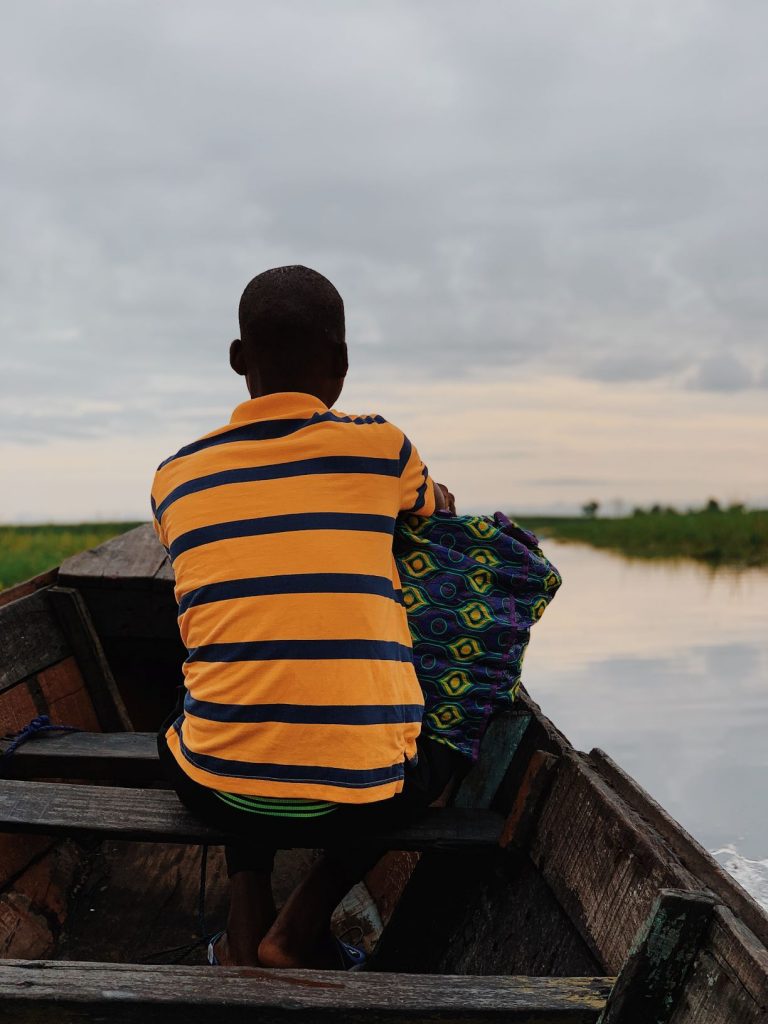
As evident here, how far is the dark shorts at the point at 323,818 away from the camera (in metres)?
1.55

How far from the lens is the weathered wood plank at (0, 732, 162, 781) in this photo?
2.32 m

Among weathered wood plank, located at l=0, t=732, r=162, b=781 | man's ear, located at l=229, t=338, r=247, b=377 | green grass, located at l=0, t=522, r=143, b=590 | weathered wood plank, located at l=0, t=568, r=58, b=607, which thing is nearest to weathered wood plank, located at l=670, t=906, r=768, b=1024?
man's ear, located at l=229, t=338, r=247, b=377

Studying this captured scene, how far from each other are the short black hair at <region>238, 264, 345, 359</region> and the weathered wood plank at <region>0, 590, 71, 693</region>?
140 cm

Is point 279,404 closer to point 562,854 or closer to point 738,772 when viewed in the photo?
point 562,854

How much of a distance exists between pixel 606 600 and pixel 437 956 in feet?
48.4

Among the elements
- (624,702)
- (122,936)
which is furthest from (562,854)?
(624,702)

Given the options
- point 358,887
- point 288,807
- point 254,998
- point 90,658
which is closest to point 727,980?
point 254,998

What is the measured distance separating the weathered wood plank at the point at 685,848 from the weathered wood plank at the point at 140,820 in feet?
0.90

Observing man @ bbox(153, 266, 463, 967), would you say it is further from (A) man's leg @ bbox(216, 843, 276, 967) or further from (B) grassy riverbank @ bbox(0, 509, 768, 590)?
(B) grassy riverbank @ bbox(0, 509, 768, 590)

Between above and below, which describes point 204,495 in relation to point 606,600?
above

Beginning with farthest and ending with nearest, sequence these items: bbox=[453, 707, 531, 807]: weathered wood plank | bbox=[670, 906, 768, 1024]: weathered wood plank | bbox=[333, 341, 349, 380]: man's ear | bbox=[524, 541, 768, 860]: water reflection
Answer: bbox=[524, 541, 768, 860]: water reflection → bbox=[453, 707, 531, 807]: weathered wood plank → bbox=[333, 341, 349, 380]: man's ear → bbox=[670, 906, 768, 1024]: weathered wood plank

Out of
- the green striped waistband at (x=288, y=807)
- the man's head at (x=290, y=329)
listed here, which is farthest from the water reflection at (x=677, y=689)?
the man's head at (x=290, y=329)

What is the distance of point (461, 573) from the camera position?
1.81 metres

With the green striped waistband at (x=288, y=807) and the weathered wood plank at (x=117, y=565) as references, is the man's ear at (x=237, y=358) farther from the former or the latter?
the weathered wood plank at (x=117, y=565)
